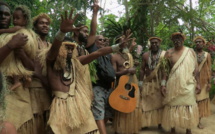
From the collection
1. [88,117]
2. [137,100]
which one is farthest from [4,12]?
[137,100]

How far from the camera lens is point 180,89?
4312 millimetres

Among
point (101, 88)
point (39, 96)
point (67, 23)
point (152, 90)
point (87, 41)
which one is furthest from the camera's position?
point (152, 90)

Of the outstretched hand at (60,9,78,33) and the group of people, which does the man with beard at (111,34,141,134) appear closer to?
the group of people

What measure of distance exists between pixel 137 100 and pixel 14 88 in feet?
8.59

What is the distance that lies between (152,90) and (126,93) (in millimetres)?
925

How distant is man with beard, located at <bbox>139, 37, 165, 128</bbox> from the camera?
4.85 metres

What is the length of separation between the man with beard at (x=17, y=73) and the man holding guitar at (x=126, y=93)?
1776 mm

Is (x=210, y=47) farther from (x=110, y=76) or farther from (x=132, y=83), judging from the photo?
(x=110, y=76)

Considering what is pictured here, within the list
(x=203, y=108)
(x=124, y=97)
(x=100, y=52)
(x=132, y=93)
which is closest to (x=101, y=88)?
(x=124, y=97)

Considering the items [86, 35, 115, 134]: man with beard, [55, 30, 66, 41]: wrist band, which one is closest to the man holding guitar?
[86, 35, 115, 134]: man with beard

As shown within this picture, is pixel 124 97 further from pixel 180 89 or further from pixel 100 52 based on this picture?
pixel 100 52

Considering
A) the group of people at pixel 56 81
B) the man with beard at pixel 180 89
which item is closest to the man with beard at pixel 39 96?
the group of people at pixel 56 81

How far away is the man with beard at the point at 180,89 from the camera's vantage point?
424cm

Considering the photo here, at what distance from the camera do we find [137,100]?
15.0 feet
